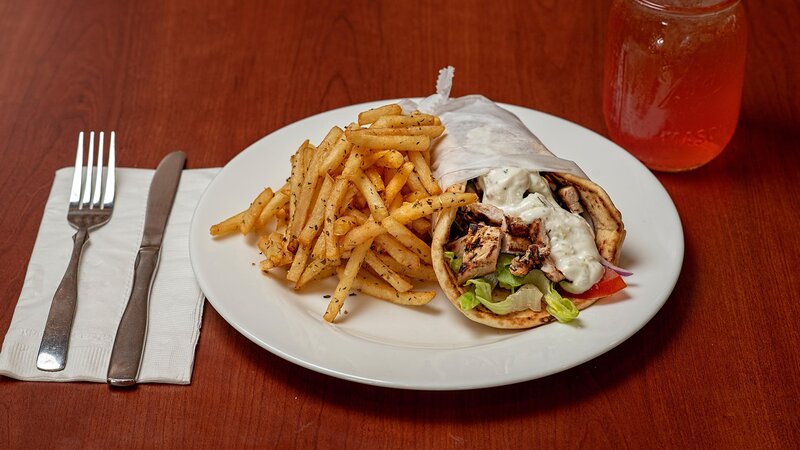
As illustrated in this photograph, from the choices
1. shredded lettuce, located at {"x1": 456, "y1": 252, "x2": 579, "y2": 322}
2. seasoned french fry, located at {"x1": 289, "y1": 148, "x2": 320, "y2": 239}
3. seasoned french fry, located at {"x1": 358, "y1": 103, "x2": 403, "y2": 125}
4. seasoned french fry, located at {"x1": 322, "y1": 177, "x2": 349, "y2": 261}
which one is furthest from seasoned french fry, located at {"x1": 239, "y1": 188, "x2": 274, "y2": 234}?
shredded lettuce, located at {"x1": 456, "y1": 252, "x2": 579, "y2": 322}

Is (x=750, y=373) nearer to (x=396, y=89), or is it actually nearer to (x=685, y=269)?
(x=685, y=269)

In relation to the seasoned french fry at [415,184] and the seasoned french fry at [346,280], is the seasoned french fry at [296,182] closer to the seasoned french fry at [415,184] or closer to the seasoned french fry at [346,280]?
the seasoned french fry at [346,280]

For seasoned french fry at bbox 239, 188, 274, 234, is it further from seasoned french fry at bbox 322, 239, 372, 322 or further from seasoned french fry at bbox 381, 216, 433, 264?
seasoned french fry at bbox 381, 216, 433, 264

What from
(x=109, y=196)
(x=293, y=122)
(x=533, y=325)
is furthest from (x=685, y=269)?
(x=109, y=196)

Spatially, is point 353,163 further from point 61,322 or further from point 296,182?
point 61,322

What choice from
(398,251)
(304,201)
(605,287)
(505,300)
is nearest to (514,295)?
(505,300)
